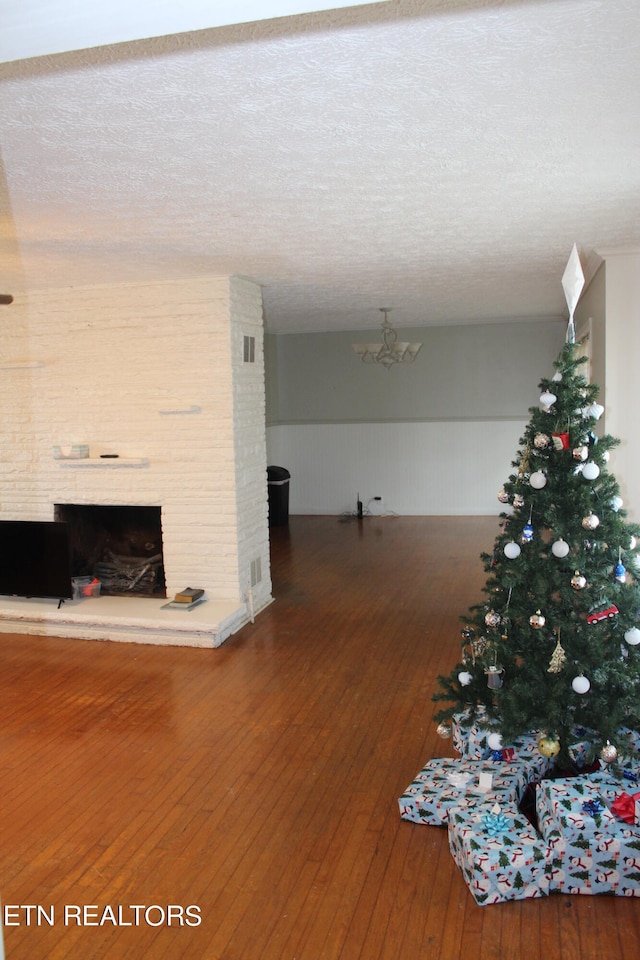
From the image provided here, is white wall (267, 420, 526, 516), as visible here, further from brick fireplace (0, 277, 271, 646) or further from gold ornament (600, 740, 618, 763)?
gold ornament (600, 740, 618, 763)

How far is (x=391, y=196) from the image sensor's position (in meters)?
3.25

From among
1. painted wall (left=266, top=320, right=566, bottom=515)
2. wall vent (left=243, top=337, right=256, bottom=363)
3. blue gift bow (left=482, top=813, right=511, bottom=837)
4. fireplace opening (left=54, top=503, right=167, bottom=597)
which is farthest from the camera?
painted wall (left=266, top=320, right=566, bottom=515)

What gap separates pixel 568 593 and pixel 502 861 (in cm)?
103

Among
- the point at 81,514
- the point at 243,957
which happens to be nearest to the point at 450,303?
the point at 81,514

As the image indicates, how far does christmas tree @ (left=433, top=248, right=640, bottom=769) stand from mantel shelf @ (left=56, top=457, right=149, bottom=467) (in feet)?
11.5

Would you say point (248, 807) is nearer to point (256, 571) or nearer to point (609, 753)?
point (609, 753)

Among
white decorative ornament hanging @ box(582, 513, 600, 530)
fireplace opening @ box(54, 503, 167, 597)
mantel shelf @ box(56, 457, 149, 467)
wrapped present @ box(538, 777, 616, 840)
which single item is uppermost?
mantel shelf @ box(56, 457, 149, 467)

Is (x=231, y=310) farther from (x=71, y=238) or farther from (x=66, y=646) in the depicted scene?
(x=66, y=646)

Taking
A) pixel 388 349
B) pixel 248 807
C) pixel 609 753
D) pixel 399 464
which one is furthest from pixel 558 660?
pixel 399 464

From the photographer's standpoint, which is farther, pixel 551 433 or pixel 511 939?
pixel 551 433

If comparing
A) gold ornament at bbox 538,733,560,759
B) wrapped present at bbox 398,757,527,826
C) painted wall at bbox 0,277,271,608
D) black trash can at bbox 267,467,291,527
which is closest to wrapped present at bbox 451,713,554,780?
wrapped present at bbox 398,757,527,826

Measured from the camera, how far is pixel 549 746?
3.00 m

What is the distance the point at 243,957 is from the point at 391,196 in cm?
293

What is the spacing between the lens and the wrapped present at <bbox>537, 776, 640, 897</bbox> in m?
2.67
